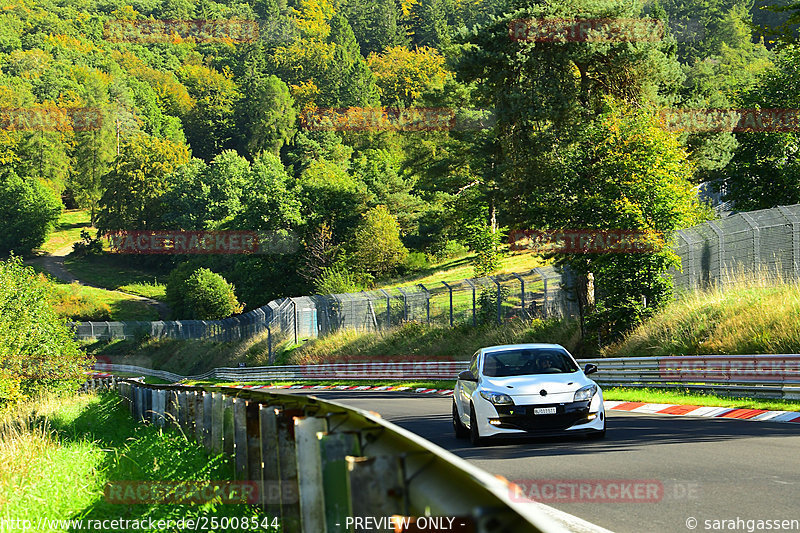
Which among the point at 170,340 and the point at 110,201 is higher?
the point at 110,201

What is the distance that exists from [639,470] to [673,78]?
3243 centimetres

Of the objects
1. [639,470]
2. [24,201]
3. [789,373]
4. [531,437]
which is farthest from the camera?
[24,201]

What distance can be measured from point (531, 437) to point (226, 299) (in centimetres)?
8384

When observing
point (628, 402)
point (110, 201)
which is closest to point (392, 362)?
point (628, 402)

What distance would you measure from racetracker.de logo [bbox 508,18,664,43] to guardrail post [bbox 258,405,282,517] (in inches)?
1209

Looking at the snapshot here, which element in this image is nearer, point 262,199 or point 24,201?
point 262,199

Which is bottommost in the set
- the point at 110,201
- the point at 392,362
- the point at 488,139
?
the point at 392,362

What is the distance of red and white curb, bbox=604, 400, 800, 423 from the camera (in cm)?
1568

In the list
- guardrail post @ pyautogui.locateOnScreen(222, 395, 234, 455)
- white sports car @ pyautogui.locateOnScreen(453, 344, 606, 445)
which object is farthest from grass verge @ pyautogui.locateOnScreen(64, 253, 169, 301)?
guardrail post @ pyautogui.locateOnScreen(222, 395, 234, 455)

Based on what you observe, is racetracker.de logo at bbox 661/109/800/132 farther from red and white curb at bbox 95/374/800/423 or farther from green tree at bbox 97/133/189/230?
green tree at bbox 97/133/189/230

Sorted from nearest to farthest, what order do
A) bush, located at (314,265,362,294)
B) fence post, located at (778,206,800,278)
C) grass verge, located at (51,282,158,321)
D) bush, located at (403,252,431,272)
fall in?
fence post, located at (778,206,800,278) < bush, located at (314,265,362,294) < bush, located at (403,252,431,272) < grass verge, located at (51,282,158,321)

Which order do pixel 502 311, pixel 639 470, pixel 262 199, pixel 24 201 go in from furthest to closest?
1. pixel 24 201
2. pixel 262 199
3. pixel 502 311
4. pixel 639 470

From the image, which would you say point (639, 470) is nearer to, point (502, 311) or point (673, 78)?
point (502, 311)

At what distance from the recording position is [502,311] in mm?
37531
